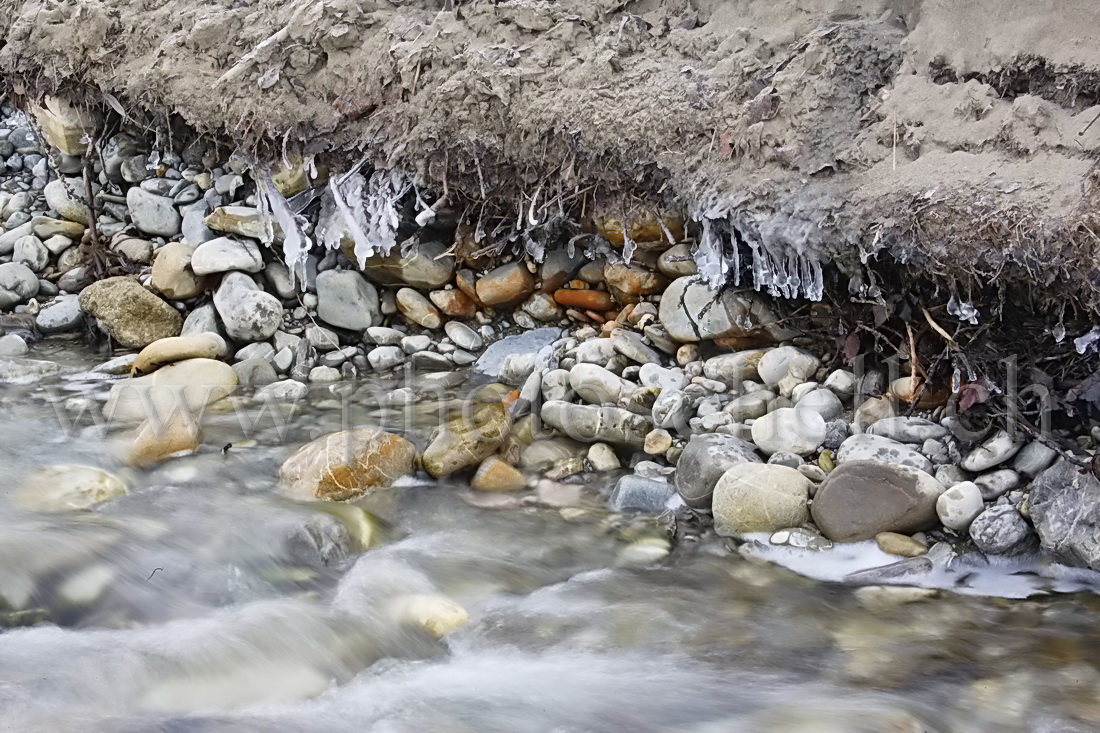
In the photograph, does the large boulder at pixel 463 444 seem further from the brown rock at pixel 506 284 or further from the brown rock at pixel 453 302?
the brown rock at pixel 453 302

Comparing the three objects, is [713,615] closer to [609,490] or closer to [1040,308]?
[609,490]

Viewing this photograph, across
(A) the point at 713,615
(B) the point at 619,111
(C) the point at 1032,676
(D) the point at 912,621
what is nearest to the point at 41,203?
(B) the point at 619,111

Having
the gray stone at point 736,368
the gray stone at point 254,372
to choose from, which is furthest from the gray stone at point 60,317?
the gray stone at point 736,368

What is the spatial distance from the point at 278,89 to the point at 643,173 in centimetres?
237

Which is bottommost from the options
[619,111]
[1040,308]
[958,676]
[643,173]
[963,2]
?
[958,676]

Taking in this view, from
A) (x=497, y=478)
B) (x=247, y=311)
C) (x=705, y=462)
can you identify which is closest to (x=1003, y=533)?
(x=705, y=462)

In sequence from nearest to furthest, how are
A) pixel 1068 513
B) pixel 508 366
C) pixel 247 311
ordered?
1. pixel 1068 513
2. pixel 508 366
3. pixel 247 311

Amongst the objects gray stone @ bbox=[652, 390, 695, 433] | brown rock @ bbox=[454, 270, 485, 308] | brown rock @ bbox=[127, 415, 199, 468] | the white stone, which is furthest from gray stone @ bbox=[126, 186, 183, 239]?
the white stone

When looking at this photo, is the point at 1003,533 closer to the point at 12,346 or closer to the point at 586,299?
the point at 586,299

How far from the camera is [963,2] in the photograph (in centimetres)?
367

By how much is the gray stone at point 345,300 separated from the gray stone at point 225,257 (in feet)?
1.38

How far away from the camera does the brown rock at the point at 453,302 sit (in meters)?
5.16

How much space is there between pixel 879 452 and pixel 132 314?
4366 millimetres

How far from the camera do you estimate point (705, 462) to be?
11.6 ft
